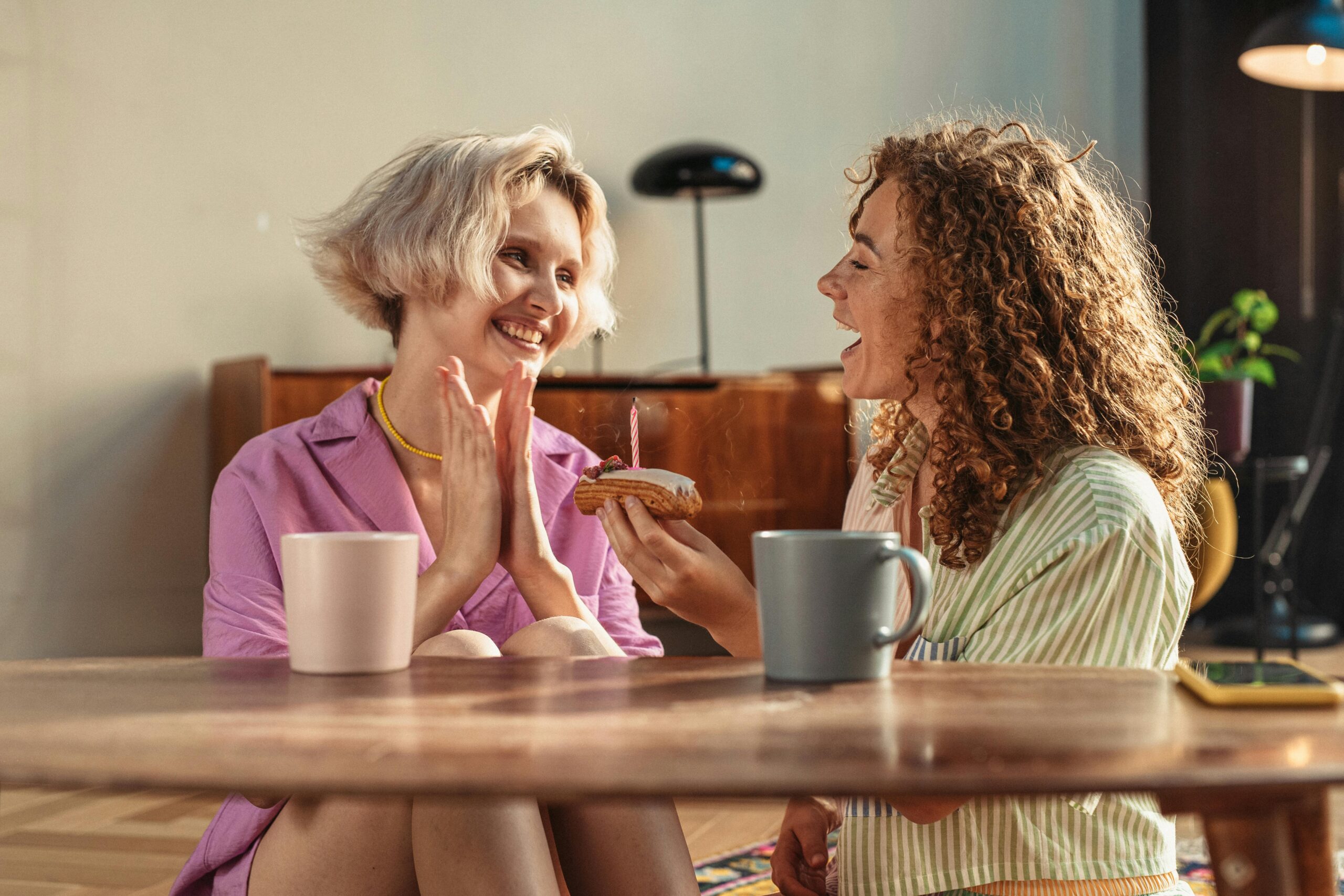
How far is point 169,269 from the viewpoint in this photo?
112 inches

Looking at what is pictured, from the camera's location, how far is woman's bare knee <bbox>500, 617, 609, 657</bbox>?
1046 millimetres

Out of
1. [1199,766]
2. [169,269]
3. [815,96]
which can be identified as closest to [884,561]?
[1199,766]

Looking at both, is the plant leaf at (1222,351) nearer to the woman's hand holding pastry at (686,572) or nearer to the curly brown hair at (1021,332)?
the curly brown hair at (1021,332)

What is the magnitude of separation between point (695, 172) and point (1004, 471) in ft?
8.40

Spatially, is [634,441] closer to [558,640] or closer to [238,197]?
[558,640]

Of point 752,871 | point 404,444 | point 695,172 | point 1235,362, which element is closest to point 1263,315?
point 1235,362

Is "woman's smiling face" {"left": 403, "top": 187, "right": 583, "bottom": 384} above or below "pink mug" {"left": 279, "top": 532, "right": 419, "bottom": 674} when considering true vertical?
above

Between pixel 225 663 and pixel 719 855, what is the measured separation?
141cm

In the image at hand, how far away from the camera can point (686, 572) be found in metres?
1.00

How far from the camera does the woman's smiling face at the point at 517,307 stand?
1359mm

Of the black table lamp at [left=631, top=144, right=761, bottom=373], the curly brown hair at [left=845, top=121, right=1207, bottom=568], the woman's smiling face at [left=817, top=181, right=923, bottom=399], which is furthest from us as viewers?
the black table lamp at [left=631, top=144, right=761, bottom=373]

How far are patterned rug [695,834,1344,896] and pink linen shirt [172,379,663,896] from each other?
1.86ft

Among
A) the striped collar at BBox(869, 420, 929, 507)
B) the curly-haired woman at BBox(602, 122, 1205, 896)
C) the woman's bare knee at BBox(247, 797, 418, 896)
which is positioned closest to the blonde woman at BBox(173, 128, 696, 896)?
the woman's bare knee at BBox(247, 797, 418, 896)

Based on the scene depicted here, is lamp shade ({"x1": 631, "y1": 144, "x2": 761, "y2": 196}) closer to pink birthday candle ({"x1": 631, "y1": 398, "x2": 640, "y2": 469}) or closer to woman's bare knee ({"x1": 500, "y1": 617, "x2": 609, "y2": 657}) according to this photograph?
pink birthday candle ({"x1": 631, "y1": 398, "x2": 640, "y2": 469})
